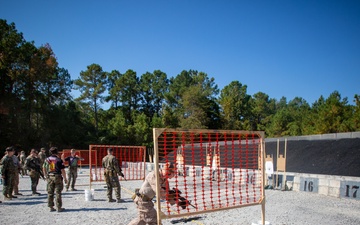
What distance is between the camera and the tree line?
3472cm

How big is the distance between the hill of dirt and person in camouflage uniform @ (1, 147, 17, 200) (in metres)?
12.0

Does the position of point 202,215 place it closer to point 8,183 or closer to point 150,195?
point 150,195

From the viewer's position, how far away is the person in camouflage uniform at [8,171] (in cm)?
982

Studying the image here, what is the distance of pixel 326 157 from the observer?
14852 millimetres

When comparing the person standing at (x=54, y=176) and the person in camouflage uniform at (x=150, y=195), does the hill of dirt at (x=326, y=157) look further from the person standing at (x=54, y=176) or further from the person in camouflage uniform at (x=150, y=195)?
the person in camouflage uniform at (x=150, y=195)

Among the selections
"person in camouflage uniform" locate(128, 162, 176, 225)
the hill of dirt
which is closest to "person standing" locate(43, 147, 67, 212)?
"person in camouflage uniform" locate(128, 162, 176, 225)

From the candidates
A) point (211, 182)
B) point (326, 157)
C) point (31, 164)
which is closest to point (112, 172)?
point (31, 164)

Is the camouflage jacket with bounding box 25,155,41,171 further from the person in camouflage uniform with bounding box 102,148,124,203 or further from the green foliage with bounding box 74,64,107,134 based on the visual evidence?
the green foliage with bounding box 74,64,107,134

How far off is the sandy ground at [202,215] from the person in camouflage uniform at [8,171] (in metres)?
0.51

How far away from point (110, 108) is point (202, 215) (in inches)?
1945

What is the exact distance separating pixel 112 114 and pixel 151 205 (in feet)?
160

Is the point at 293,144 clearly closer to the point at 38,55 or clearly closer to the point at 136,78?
the point at 38,55

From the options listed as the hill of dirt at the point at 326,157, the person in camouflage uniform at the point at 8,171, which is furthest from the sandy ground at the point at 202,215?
the hill of dirt at the point at 326,157

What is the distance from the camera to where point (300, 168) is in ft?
48.9
